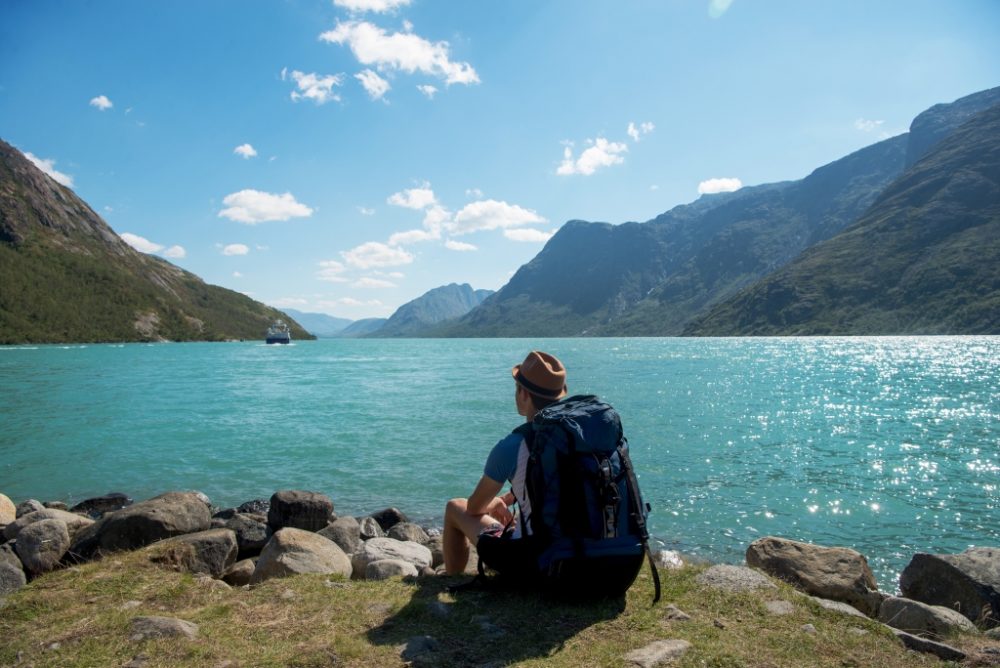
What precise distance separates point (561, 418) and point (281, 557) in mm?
5554

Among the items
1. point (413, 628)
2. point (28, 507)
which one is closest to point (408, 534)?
point (413, 628)

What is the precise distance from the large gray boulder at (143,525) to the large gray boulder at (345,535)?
2519 mm

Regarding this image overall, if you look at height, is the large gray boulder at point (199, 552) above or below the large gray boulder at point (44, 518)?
above

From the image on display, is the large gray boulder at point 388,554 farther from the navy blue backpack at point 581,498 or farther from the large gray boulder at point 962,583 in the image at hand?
the large gray boulder at point 962,583

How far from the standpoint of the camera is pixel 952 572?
9.81 metres

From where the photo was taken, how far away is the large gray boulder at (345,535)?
1207 centimetres

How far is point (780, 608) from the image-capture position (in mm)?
6371

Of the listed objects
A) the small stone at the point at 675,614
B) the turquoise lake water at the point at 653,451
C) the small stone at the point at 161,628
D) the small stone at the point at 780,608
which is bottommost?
the turquoise lake water at the point at 653,451

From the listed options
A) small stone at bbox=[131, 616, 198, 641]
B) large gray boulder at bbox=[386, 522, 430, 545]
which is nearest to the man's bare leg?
small stone at bbox=[131, 616, 198, 641]

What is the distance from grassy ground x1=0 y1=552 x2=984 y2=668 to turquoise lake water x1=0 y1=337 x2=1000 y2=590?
9.17 m

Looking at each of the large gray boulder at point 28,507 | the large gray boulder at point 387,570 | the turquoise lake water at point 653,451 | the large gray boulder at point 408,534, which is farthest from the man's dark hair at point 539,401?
the large gray boulder at point 28,507

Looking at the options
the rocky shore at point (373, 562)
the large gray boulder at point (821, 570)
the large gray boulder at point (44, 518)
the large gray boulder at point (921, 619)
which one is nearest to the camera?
the large gray boulder at point (921, 619)

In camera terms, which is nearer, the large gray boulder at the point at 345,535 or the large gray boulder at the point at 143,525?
the large gray boulder at the point at 143,525

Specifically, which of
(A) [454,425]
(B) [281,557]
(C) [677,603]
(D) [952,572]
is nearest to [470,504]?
(C) [677,603]
